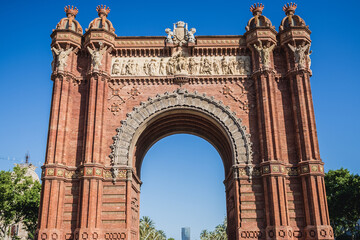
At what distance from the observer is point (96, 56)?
70.1 ft

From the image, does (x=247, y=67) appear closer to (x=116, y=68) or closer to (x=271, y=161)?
(x=271, y=161)

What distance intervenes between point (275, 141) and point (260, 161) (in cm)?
142

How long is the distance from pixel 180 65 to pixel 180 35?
2114 millimetres

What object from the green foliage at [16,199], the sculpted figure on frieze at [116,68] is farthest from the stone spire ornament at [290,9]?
the green foliage at [16,199]

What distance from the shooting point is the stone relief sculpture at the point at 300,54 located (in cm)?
2111

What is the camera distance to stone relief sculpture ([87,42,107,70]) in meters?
21.2

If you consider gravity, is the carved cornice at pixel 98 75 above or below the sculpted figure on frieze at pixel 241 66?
below

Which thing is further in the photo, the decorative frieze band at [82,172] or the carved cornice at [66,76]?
the carved cornice at [66,76]

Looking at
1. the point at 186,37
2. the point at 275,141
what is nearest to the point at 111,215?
the point at 275,141

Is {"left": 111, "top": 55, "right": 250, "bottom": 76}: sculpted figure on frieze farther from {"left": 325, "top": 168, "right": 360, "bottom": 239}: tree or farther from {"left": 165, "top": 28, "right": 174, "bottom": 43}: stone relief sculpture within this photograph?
{"left": 325, "top": 168, "right": 360, "bottom": 239}: tree

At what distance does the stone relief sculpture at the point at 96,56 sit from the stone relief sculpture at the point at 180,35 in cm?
413

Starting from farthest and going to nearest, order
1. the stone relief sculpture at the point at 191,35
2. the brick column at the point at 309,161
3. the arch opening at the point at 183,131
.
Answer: the stone relief sculpture at the point at 191,35 → the arch opening at the point at 183,131 → the brick column at the point at 309,161

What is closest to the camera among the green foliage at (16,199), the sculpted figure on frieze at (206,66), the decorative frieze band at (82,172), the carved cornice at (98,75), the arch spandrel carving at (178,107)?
the decorative frieze band at (82,172)

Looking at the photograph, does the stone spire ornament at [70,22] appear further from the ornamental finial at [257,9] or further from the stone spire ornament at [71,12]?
the ornamental finial at [257,9]
